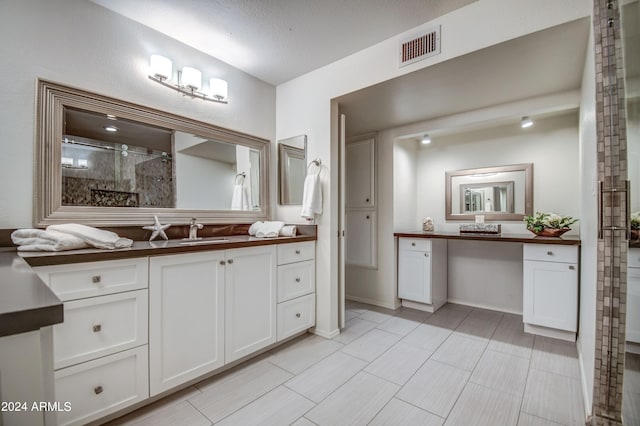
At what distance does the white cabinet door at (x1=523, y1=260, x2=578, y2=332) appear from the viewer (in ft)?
7.53

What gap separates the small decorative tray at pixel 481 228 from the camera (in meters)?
2.92

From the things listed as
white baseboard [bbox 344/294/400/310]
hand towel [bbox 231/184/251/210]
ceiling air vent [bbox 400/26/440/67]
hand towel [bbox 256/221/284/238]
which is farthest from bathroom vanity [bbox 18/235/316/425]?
ceiling air vent [bbox 400/26/440/67]

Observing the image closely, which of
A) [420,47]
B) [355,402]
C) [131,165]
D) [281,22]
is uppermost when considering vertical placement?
[281,22]

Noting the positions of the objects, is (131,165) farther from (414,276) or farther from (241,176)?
(414,276)

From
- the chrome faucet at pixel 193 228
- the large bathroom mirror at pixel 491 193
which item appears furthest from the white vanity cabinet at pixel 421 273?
the chrome faucet at pixel 193 228

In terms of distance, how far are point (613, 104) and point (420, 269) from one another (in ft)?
7.00

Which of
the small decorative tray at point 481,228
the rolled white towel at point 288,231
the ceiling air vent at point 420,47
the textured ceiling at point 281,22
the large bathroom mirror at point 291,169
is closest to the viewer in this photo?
the textured ceiling at point 281,22

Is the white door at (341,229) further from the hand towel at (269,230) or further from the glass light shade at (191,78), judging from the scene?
the glass light shade at (191,78)

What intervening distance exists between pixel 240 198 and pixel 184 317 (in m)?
1.18

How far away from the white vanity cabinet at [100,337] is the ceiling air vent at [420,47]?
213cm

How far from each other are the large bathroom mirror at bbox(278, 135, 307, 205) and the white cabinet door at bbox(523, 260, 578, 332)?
2.19 m

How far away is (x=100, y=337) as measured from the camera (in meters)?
1.36

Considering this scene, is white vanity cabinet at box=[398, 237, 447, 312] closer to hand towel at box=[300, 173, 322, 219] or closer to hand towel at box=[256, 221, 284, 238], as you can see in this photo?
hand towel at box=[300, 173, 322, 219]

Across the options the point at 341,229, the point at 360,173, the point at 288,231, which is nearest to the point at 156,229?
the point at 288,231
